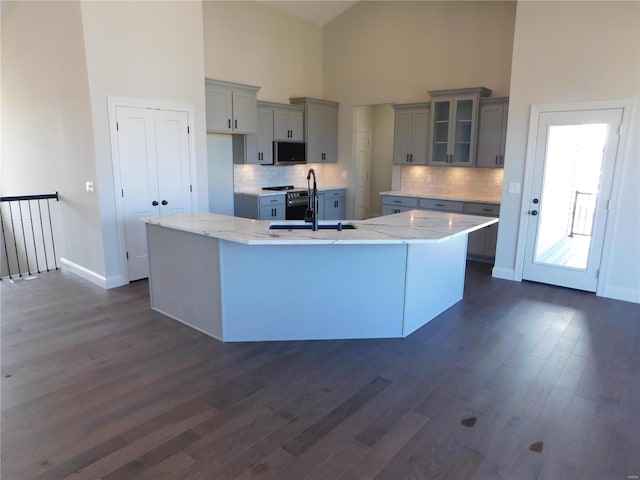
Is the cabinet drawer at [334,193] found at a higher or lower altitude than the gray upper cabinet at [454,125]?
lower

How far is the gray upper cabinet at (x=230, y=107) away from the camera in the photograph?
6207 mm

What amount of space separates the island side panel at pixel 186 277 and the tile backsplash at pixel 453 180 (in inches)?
192

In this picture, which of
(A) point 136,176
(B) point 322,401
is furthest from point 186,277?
(A) point 136,176

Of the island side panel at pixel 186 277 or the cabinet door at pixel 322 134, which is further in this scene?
the cabinet door at pixel 322 134

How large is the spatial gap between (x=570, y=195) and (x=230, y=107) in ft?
16.0

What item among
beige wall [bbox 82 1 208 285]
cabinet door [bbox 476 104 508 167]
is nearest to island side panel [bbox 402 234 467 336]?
cabinet door [bbox 476 104 508 167]

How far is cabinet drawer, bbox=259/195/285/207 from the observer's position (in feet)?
22.3

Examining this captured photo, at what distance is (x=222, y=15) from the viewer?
6.66 meters

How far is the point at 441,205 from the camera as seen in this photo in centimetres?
669

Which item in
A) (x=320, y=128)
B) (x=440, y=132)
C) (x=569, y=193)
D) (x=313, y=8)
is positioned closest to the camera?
(x=569, y=193)

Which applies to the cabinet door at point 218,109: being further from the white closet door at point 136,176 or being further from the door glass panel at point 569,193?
the door glass panel at point 569,193

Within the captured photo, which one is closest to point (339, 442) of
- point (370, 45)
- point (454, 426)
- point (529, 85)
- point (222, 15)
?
point (454, 426)

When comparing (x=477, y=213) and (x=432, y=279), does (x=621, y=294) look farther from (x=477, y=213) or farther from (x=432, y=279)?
(x=432, y=279)

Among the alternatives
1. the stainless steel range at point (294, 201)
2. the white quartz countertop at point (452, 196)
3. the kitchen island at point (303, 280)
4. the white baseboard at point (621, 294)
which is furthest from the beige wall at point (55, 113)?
the white baseboard at point (621, 294)
